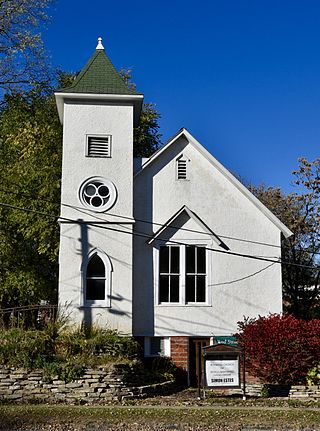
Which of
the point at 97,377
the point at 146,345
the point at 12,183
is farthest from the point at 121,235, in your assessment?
the point at 12,183

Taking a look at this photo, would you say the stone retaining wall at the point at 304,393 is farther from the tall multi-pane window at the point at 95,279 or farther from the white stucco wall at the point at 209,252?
the tall multi-pane window at the point at 95,279

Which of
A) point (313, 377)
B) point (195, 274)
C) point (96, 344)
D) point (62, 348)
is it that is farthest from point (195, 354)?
point (62, 348)

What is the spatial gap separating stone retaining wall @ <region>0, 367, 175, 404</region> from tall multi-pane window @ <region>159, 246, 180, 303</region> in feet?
14.4

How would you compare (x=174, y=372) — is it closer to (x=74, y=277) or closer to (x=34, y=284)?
(x=74, y=277)

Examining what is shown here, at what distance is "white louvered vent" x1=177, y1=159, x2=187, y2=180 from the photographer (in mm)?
21531

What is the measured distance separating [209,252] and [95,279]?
3.89 meters

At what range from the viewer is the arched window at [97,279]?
19.8 meters

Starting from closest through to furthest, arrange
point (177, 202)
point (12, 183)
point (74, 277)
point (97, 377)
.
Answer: point (97, 377)
point (74, 277)
point (177, 202)
point (12, 183)

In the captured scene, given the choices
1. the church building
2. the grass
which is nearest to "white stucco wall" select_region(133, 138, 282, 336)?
the church building

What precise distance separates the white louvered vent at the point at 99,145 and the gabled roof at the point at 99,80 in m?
1.48

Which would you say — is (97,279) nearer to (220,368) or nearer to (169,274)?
(169,274)

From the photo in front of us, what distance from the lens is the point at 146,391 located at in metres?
17.2

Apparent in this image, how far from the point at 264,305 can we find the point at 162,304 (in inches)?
133

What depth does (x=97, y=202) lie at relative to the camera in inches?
805
